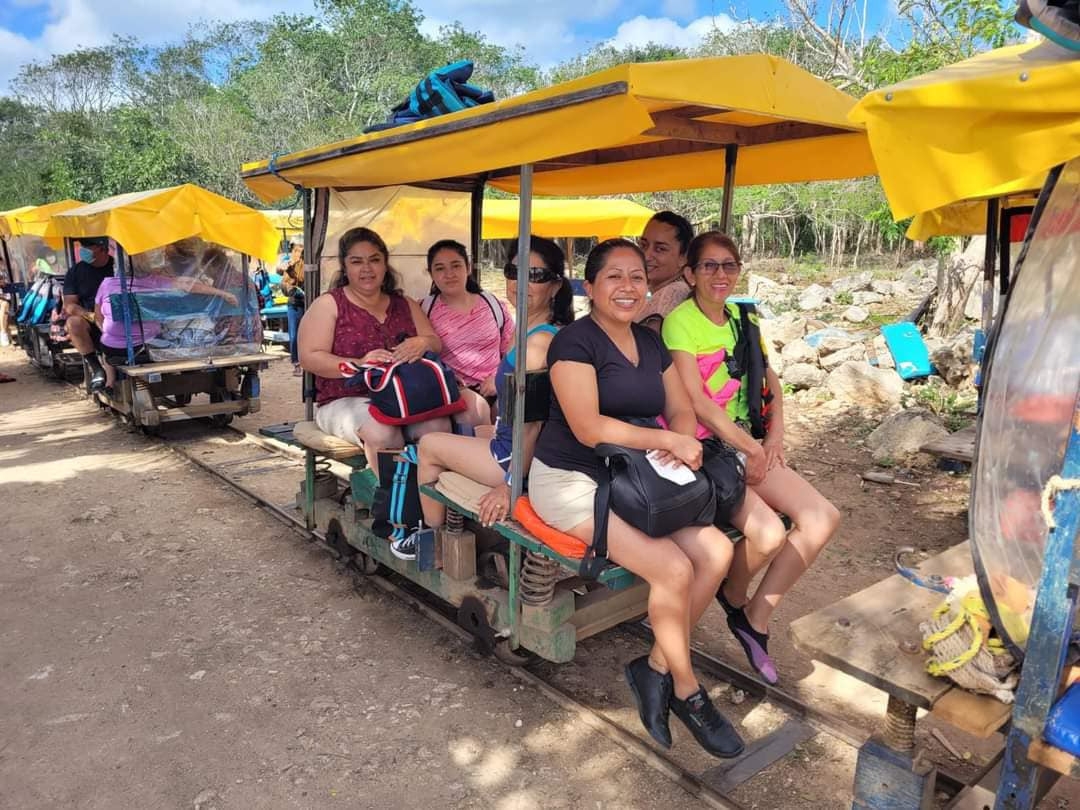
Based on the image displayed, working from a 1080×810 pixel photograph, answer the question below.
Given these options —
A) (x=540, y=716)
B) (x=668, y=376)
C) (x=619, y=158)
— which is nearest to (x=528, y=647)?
(x=540, y=716)

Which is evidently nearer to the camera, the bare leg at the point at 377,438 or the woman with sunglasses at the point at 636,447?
the woman with sunglasses at the point at 636,447

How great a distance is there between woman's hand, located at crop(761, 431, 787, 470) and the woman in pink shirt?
169 centimetres

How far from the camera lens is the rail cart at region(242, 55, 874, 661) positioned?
258cm

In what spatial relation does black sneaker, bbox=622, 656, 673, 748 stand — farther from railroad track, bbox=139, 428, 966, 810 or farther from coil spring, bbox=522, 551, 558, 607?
coil spring, bbox=522, 551, 558, 607

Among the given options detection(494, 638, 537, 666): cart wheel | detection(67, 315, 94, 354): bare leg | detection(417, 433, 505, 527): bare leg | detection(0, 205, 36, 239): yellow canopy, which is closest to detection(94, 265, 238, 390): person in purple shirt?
detection(67, 315, 94, 354): bare leg

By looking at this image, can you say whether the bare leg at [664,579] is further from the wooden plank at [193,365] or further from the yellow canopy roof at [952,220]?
the wooden plank at [193,365]

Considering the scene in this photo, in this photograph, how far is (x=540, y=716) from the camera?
11.5 feet

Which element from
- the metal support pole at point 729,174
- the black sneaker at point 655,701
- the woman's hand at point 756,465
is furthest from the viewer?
the metal support pole at point 729,174

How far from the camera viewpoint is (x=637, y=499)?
2951mm

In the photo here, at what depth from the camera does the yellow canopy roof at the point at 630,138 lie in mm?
2479

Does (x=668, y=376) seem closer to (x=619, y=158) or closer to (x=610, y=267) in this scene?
(x=610, y=267)

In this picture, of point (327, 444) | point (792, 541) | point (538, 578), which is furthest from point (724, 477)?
point (327, 444)

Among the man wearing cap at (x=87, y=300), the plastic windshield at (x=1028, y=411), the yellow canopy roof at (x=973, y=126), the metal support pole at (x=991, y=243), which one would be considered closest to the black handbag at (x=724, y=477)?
the plastic windshield at (x=1028, y=411)

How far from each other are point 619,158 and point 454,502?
89.1 inches
